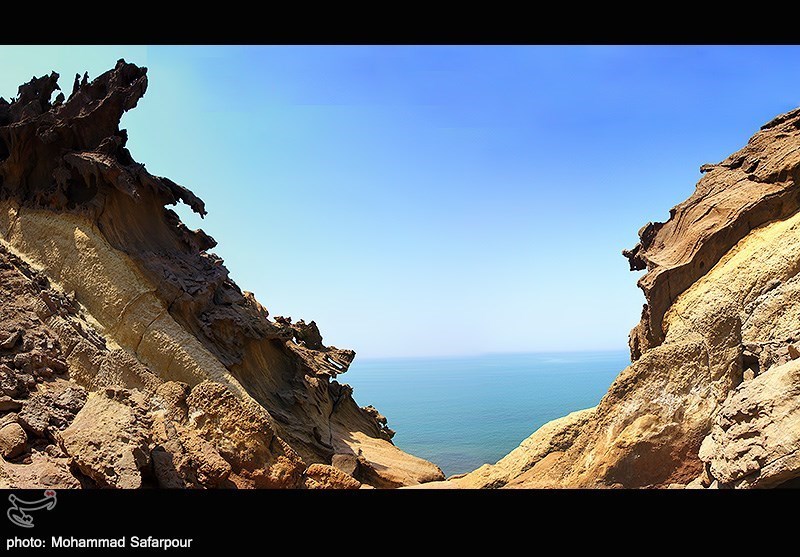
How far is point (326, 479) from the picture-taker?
26.0 ft

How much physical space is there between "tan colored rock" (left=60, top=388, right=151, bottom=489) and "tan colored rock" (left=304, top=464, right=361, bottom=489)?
2.50m

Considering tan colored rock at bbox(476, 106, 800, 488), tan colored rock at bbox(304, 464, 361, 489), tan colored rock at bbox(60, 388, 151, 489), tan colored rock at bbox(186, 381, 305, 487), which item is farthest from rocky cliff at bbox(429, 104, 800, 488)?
A: tan colored rock at bbox(60, 388, 151, 489)

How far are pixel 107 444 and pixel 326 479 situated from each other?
3233 mm

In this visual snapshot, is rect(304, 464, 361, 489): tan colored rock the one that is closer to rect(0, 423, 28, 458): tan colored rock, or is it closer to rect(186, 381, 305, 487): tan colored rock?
rect(186, 381, 305, 487): tan colored rock

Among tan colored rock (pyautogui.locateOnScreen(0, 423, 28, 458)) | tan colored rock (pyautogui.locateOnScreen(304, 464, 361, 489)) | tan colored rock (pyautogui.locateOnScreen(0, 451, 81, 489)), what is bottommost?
tan colored rock (pyautogui.locateOnScreen(304, 464, 361, 489))

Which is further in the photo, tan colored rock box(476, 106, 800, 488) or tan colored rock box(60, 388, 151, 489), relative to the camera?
tan colored rock box(476, 106, 800, 488)

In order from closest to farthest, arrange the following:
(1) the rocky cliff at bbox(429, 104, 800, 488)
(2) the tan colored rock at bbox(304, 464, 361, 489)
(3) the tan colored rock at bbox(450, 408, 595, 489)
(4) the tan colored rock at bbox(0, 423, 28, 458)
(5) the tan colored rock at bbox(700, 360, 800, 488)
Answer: (5) the tan colored rock at bbox(700, 360, 800, 488)
(4) the tan colored rock at bbox(0, 423, 28, 458)
(1) the rocky cliff at bbox(429, 104, 800, 488)
(3) the tan colored rock at bbox(450, 408, 595, 489)
(2) the tan colored rock at bbox(304, 464, 361, 489)

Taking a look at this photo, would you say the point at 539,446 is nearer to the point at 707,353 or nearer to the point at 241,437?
the point at 707,353

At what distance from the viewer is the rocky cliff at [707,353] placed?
20.5 feet

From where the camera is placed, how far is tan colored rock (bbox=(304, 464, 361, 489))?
7.83m

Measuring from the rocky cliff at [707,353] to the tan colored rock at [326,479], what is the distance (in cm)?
191

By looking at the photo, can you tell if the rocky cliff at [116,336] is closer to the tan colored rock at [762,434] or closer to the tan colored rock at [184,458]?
the tan colored rock at [184,458]
